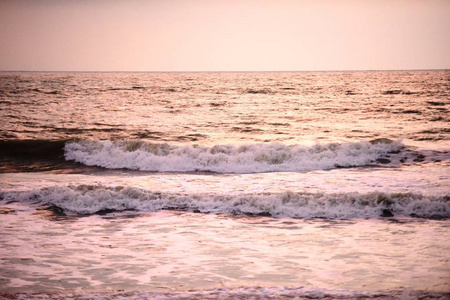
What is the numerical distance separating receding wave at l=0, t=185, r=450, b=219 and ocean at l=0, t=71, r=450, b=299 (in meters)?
0.05

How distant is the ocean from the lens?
22.3 ft

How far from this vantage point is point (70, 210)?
11789 mm

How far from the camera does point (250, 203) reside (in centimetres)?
1195

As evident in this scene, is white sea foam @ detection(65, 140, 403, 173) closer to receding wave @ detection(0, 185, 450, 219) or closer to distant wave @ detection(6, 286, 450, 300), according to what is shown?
receding wave @ detection(0, 185, 450, 219)

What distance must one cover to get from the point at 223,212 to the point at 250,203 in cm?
81

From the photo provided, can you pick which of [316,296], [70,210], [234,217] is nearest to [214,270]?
[316,296]

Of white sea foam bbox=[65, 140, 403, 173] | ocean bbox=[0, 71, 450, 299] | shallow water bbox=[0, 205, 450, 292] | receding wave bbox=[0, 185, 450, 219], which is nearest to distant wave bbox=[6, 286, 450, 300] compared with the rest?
ocean bbox=[0, 71, 450, 299]

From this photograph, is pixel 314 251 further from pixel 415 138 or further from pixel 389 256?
pixel 415 138

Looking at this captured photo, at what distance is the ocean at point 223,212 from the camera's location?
22.3 ft

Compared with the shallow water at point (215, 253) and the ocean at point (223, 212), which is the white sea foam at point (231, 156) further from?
the shallow water at point (215, 253)

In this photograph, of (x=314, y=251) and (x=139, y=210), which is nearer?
(x=314, y=251)

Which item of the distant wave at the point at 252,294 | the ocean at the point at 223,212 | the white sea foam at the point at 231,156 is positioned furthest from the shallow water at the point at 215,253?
the white sea foam at the point at 231,156

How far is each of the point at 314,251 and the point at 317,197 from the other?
4023 mm

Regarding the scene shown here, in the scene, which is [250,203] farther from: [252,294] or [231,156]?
[231,156]
